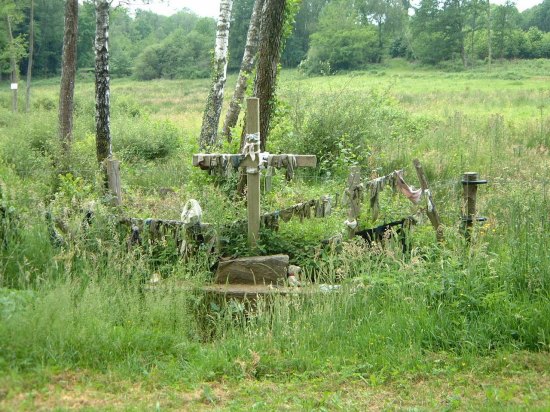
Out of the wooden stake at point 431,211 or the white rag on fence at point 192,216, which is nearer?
the white rag on fence at point 192,216

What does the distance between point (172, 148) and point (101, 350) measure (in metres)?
16.2

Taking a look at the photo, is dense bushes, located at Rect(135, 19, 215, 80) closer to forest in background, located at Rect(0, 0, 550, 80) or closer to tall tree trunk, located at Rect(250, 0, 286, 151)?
forest in background, located at Rect(0, 0, 550, 80)

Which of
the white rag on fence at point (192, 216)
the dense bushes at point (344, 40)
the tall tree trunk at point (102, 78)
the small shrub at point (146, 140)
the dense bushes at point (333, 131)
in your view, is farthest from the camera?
the dense bushes at point (344, 40)

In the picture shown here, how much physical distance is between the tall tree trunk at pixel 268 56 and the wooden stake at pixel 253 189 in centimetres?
205

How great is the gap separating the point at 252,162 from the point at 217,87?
29.3ft

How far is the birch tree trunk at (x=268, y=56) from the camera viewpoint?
10695mm

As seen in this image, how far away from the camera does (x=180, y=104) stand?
48.8 m

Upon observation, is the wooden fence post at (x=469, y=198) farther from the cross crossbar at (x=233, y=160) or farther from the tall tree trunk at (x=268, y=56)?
the tall tree trunk at (x=268, y=56)

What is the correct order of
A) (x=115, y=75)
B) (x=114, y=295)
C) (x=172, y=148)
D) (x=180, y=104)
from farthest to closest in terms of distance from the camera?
(x=115, y=75), (x=180, y=104), (x=172, y=148), (x=114, y=295)

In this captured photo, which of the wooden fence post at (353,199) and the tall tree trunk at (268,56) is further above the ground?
the tall tree trunk at (268,56)

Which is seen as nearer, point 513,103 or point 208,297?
point 208,297

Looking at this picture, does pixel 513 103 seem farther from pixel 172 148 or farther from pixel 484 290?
pixel 484 290

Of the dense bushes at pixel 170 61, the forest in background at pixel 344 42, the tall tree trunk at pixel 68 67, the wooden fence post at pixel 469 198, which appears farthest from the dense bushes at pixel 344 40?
the wooden fence post at pixel 469 198

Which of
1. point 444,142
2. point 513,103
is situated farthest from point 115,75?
point 444,142
